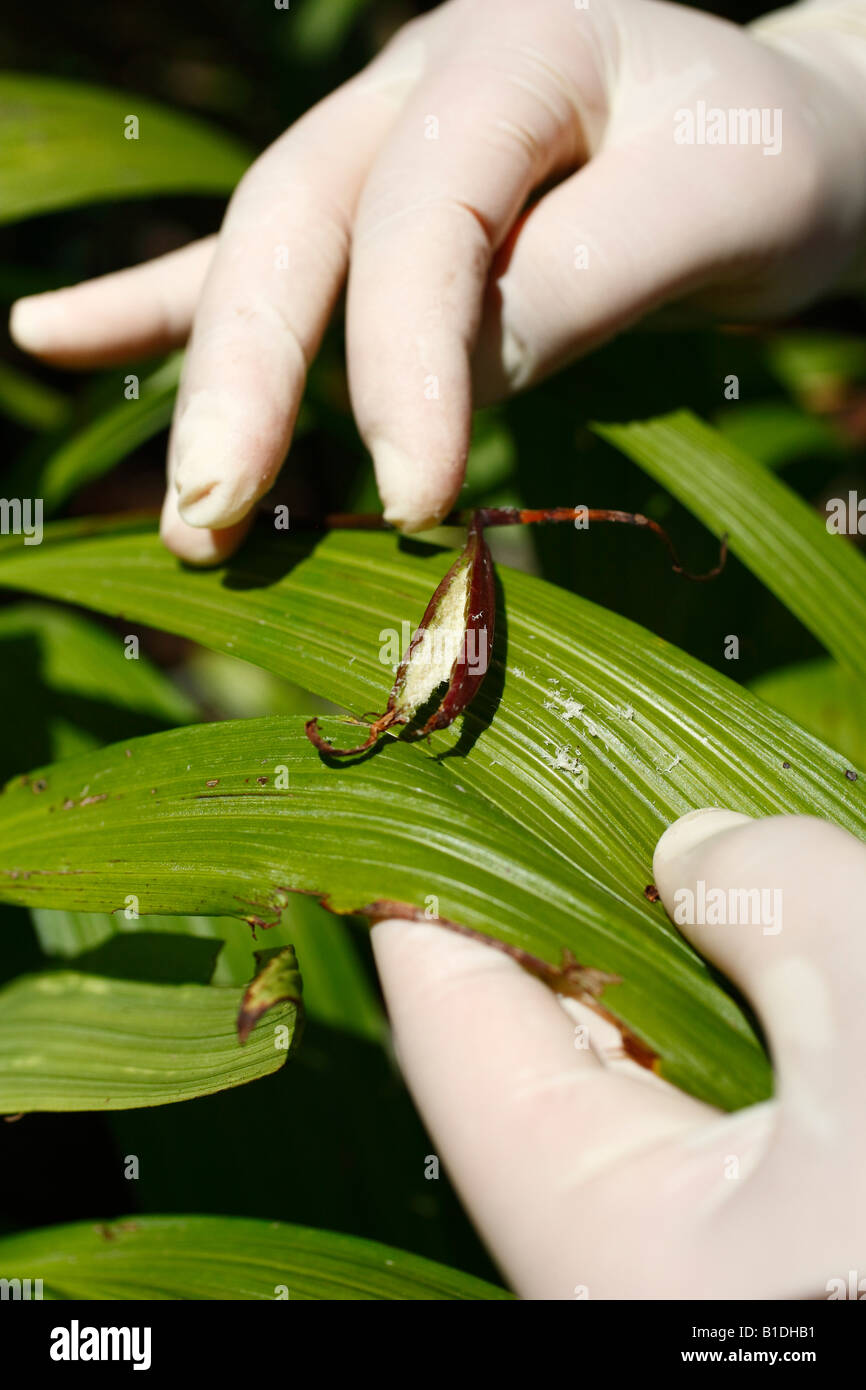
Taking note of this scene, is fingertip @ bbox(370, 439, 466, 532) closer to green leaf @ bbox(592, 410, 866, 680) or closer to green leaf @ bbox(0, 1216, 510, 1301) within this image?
green leaf @ bbox(592, 410, 866, 680)

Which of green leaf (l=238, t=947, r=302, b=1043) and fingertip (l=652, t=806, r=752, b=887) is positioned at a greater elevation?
fingertip (l=652, t=806, r=752, b=887)

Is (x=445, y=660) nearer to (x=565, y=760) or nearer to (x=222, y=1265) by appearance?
(x=565, y=760)

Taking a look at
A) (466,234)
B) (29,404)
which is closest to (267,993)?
(466,234)

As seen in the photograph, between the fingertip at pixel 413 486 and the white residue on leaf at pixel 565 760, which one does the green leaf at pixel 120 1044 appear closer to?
the white residue on leaf at pixel 565 760

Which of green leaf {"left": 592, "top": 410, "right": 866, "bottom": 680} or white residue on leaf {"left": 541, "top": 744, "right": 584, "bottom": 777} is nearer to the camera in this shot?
white residue on leaf {"left": 541, "top": 744, "right": 584, "bottom": 777}

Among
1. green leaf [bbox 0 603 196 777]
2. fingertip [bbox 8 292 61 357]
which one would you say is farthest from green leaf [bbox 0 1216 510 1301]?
fingertip [bbox 8 292 61 357]

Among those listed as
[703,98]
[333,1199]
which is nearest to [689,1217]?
[333,1199]

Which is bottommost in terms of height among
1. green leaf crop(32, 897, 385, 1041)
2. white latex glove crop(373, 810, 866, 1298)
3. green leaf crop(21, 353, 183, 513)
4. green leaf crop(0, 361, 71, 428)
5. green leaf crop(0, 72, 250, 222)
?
white latex glove crop(373, 810, 866, 1298)
